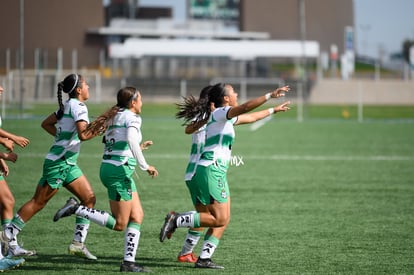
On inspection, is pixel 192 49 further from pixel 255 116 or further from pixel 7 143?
pixel 7 143

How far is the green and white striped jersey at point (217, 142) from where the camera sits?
880cm

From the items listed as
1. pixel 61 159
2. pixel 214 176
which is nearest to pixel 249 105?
pixel 214 176

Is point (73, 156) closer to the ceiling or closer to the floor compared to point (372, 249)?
closer to the ceiling

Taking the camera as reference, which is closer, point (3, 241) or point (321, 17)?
point (3, 241)

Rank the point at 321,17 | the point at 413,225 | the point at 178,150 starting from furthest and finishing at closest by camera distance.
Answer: the point at 321,17, the point at 178,150, the point at 413,225

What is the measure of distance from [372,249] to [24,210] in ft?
12.9

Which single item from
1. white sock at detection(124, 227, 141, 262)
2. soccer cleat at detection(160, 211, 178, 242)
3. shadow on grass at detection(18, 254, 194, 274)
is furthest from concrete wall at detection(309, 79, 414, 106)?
white sock at detection(124, 227, 141, 262)

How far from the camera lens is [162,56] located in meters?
65.2

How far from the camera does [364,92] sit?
6338 cm

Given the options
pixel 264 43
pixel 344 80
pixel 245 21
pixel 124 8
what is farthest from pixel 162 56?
pixel 124 8

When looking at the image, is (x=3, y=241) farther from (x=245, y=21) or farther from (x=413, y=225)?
(x=245, y=21)

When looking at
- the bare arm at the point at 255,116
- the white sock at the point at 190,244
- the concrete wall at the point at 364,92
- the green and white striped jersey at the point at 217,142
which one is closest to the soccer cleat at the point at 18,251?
the white sock at the point at 190,244

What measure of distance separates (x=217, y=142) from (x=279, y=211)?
446 centimetres

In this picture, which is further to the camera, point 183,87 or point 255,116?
point 183,87
